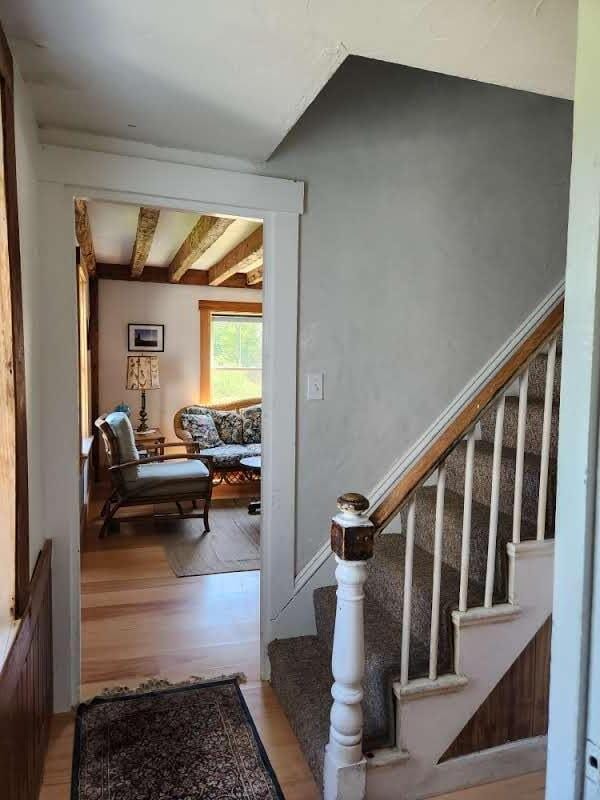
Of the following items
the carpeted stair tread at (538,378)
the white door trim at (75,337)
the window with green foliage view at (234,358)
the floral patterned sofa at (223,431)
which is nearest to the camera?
the white door trim at (75,337)

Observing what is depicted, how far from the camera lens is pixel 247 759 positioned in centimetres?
185

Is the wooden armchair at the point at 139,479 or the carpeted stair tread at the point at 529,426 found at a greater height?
the carpeted stair tread at the point at 529,426

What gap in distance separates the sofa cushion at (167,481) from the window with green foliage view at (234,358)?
6.92 ft

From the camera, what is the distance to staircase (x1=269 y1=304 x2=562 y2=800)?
1590 millimetres

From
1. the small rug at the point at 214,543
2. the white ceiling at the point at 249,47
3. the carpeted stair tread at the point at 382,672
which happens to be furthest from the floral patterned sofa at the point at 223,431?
the white ceiling at the point at 249,47

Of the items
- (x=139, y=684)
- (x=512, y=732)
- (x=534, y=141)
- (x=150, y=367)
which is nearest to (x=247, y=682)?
(x=139, y=684)

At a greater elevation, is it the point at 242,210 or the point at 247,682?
the point at 242,210

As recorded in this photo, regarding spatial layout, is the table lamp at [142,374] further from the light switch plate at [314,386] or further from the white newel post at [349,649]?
the white newel post at [349,649]

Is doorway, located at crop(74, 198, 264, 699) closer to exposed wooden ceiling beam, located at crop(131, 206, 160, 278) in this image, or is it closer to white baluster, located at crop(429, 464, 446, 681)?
exposed wooden ceiling beam, located at crop(131, 206, 160, 278)

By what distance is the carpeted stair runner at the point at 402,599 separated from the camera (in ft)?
5.92

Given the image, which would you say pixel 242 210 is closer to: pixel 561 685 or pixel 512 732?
pixel 561 685

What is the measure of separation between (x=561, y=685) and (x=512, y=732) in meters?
1.34

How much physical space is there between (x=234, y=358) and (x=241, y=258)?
197 cm

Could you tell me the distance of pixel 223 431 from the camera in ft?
19.4
